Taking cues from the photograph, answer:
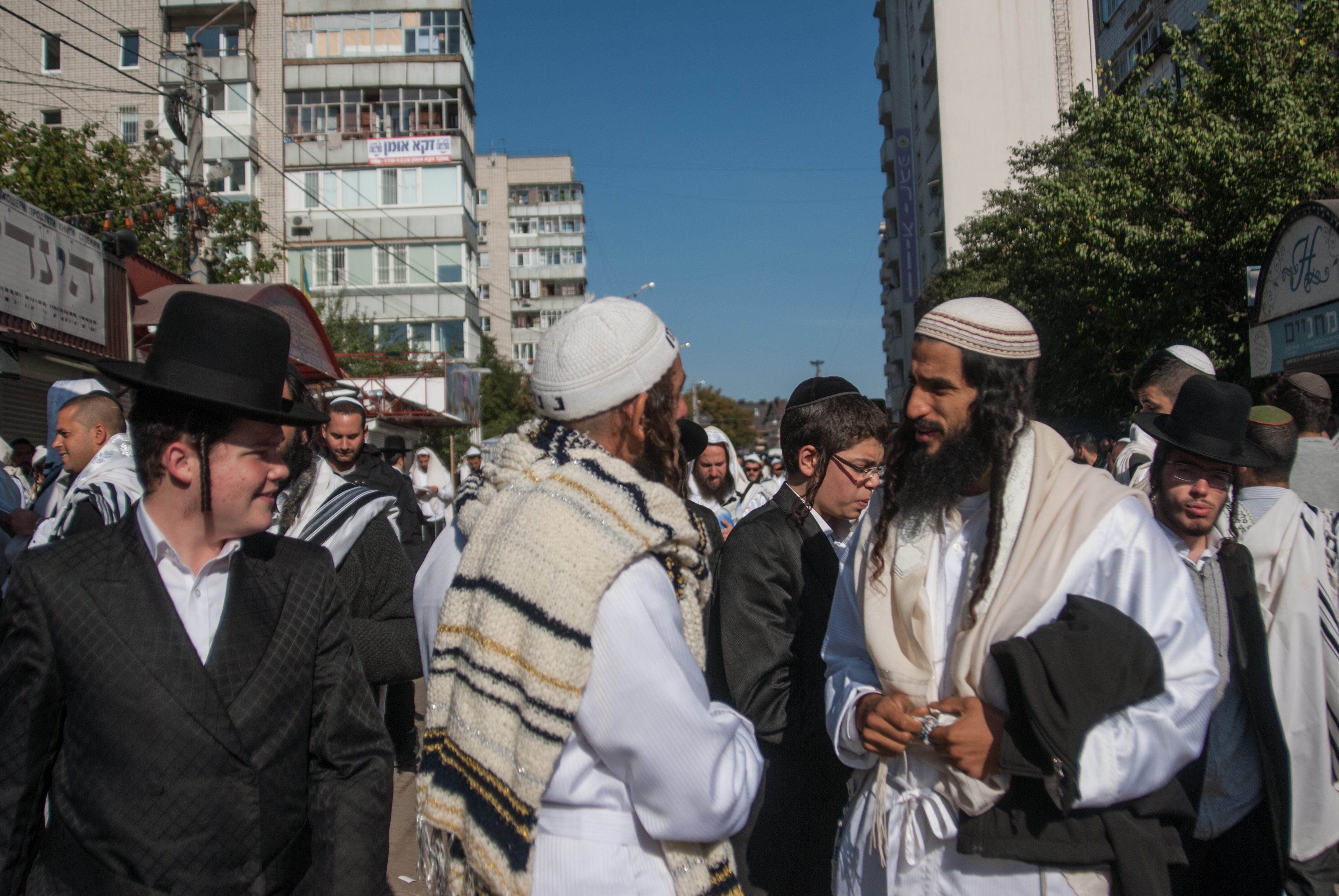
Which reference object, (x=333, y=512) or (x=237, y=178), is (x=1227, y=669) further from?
(x=237, y=178)

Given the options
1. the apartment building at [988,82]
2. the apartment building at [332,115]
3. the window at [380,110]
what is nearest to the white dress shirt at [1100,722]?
the apartment building at [332,115]

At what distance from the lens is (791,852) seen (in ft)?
8.82

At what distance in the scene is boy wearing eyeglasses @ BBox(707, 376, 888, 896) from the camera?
261cm

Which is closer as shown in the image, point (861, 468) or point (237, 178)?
point (861, 468)

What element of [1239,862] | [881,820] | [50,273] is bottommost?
[1239,862]

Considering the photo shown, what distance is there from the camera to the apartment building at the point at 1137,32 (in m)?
23.3

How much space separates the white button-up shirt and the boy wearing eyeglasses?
1.34 m

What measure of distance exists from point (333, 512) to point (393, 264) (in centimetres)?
3823

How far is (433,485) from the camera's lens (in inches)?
597

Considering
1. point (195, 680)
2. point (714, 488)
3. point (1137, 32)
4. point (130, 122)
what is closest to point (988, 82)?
point (1137, 32)

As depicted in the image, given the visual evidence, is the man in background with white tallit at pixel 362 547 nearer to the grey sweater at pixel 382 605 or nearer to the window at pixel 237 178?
the grey sweater at pixel 382 605

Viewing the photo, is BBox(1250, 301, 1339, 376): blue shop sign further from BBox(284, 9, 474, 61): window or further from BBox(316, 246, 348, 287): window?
BBox(316, 246, 348, 287): window

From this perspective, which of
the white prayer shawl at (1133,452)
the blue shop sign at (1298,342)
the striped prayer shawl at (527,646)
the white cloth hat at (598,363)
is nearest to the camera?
the striped prayer shawl at (527,646)

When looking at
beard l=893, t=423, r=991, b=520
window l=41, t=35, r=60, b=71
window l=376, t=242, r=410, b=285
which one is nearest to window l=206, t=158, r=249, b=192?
window l=376, t=242, r=410, b=285
